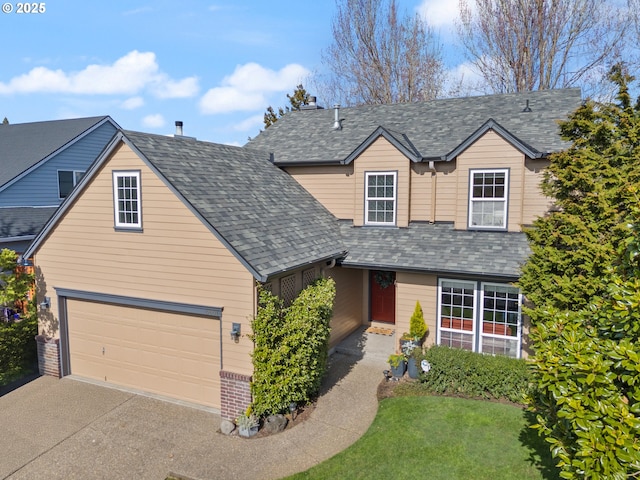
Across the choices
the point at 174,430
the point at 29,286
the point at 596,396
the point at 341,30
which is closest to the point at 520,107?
the point at 596,396

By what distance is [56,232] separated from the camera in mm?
12859

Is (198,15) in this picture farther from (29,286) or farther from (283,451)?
(283,451)

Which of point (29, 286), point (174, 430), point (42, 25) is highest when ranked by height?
point (42, 25)

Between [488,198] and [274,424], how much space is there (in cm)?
924

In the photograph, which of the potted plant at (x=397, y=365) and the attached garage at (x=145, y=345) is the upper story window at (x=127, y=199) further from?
the potted plant at (x=397, y=365)

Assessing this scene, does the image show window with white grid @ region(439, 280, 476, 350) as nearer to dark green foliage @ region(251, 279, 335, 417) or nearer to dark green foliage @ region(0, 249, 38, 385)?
dark green foliage @ region(251, 279, 335, 417)

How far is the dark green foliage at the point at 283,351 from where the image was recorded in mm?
10281

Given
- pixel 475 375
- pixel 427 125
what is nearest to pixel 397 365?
pixel 475 375

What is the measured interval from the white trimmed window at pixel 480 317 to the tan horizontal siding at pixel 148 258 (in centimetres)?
625

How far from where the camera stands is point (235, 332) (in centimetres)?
1051

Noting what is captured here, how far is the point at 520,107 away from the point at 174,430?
15635 millimetres

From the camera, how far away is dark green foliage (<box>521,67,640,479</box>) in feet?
16.8

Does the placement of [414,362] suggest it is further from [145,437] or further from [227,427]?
[145,437]

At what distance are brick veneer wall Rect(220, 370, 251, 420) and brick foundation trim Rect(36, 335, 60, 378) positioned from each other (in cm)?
591
